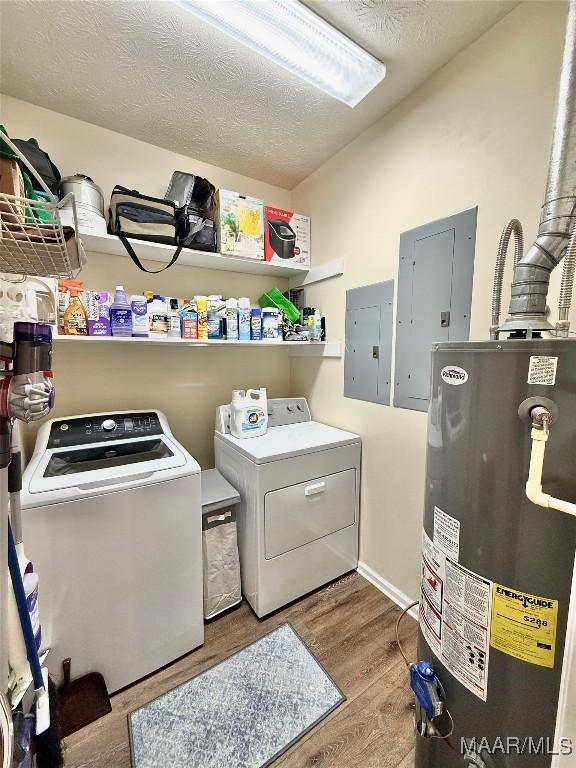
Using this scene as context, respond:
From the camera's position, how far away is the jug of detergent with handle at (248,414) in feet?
5.98

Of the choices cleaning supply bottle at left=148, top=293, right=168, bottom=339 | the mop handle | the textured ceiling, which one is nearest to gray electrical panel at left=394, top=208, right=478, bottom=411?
the textured ceiling

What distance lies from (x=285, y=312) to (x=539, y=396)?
5.76 feet

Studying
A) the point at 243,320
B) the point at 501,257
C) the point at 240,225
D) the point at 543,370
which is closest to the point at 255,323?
the point at 243,320

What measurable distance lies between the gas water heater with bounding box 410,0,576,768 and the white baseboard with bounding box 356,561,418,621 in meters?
0.76

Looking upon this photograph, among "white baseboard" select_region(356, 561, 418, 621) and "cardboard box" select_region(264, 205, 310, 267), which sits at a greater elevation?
"cardboard box" select_region(264, 205, 310, 267)

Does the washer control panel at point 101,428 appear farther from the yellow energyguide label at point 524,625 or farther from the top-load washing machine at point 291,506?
the yellow energyguide label at point 524,625

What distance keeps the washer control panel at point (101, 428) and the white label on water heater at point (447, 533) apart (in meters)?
1.44

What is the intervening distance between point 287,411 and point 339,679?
1411 mm

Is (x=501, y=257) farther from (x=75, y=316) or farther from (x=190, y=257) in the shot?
(x=75, y=316)

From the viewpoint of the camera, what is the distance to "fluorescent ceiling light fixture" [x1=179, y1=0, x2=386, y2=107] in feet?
3.59

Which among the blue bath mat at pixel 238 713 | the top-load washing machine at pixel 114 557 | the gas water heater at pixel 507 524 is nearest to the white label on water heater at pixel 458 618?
the gas water heater at pixel 507 524

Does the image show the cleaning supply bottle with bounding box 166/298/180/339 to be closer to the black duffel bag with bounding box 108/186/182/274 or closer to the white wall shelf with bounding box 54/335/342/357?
the white wall shelf with bounding box 54/335/342/357

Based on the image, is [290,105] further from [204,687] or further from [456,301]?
[204,687]

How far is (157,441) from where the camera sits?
1.68 metres
